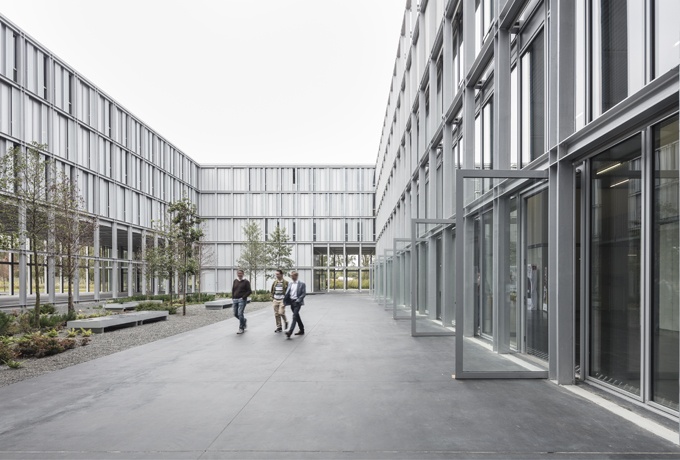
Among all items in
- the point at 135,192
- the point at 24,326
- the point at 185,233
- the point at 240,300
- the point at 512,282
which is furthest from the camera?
the point at 135,192

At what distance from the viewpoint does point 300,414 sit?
219 inches

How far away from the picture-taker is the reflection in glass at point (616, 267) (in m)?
5.71

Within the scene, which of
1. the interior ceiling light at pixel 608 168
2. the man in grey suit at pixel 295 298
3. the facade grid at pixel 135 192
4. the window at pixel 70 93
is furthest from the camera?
the window at pixel 70 93

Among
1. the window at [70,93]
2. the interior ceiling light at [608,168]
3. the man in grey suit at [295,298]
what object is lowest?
the man in grey suit at [295,298]

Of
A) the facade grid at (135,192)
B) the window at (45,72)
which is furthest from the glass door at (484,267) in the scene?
the window at (45,72)

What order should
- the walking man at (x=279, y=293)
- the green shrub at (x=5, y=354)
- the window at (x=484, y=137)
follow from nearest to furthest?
the green shrub at (x=5, y=354) → the window at (x=484, y=137) → the walking man at (x=279, y=293)

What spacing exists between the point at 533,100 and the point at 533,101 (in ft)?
0.07

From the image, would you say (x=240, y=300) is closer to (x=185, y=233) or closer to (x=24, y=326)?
(x=24, y=326)

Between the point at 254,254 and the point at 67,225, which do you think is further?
the point at 254,254

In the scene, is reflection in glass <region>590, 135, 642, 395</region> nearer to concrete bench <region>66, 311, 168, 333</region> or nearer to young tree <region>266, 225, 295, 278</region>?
concrete bench <region>66, 311, 168, 333</region>

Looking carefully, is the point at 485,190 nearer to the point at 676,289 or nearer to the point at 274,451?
the point at 676,289

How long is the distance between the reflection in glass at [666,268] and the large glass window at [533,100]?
3028 millimetres

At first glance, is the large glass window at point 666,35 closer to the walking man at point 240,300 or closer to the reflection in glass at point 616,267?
the reflection in glass at point 616,267

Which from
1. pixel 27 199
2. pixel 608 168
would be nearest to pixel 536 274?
pixel 608 168
